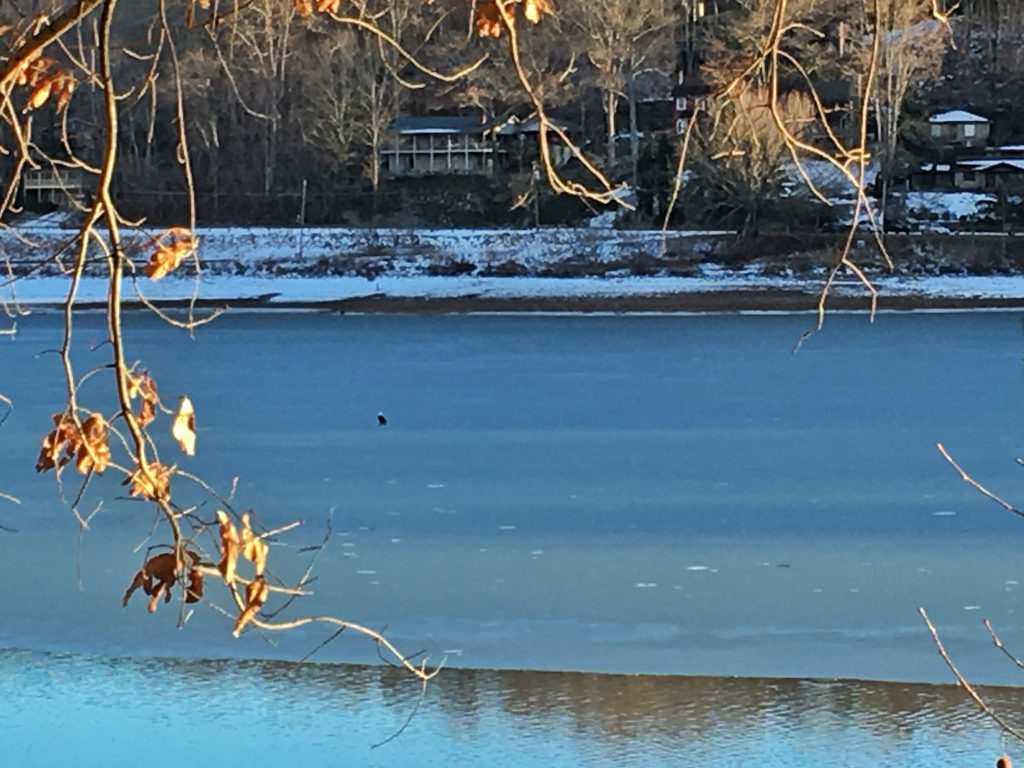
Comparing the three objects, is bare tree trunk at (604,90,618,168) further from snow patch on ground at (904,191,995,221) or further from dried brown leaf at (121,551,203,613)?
dried brown leaf at (121,551,203,613)

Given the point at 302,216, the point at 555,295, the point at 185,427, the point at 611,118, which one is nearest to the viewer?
the point at 185,427

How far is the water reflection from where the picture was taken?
4676mm

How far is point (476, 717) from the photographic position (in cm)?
505

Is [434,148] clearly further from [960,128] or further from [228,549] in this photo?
[228,549]

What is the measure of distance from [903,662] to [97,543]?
3.58 metres

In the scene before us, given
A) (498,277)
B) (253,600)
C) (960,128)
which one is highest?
(960,128)

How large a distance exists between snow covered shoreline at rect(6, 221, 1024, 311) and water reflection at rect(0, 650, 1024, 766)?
15.0m

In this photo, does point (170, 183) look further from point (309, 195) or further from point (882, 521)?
point (882, 521)

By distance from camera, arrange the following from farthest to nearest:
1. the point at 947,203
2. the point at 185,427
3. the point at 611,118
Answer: the point at 611,118
the point at 947,203
the point at 185,427

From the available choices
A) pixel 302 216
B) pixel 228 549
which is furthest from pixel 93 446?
pixel 302 216

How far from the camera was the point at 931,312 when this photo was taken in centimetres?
2016

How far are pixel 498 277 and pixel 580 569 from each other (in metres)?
17.9

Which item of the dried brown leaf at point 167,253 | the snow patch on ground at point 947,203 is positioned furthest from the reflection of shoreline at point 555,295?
the dried brown leaf at point 167,253

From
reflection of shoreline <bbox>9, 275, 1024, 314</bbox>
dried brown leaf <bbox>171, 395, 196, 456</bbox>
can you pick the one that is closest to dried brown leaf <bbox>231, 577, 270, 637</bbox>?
dried brown leaf <bbox>171, 395, 196, 456</bbox>
